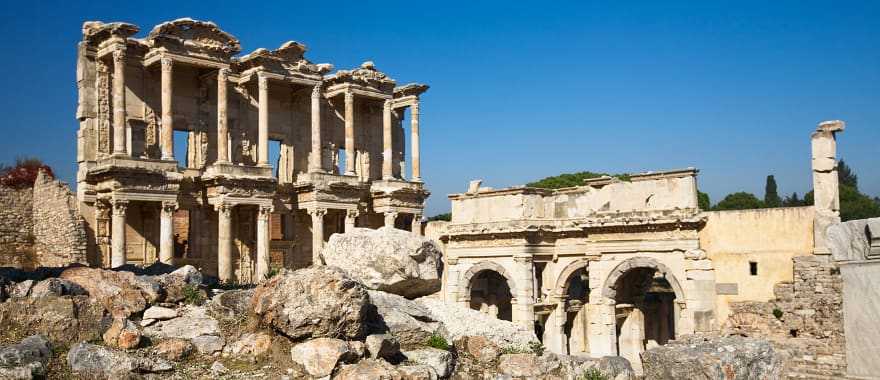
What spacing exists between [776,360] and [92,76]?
25.4m

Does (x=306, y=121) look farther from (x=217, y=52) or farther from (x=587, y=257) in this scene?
(x=587, y=257)

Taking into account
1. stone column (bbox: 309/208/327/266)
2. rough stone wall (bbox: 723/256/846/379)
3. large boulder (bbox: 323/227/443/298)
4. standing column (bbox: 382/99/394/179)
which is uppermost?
standing column (bbox: 382/99/394/179)

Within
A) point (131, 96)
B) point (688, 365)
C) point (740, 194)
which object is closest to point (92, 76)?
point (131, 96)

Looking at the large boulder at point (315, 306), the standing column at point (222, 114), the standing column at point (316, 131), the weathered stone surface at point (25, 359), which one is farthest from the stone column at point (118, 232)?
the large boulder at point (315, 306)

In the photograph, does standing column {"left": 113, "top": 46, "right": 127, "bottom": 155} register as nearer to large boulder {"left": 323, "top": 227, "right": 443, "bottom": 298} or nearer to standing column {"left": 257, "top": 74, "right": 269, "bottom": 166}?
standing column {"left": 257, "top": 74, "right": 269, "bottom": 166}

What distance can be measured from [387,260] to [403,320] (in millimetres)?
1252

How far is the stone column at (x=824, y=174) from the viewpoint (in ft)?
69.0

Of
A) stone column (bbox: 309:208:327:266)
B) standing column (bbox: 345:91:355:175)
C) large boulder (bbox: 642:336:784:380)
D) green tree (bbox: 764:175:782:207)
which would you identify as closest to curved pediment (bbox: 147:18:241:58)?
standing column (bbox: 345:91:355:175)

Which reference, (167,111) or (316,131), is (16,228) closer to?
(167,111)

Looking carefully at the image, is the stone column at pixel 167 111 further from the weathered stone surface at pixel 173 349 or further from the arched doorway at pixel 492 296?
the weathered stone surface at pixel 173 349

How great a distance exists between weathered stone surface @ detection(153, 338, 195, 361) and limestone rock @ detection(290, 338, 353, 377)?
1.31 metres

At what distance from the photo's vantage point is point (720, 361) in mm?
10711

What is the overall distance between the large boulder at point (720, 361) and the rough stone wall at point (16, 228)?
76.5 feet

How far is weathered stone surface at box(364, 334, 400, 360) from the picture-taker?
10586 millimetres
